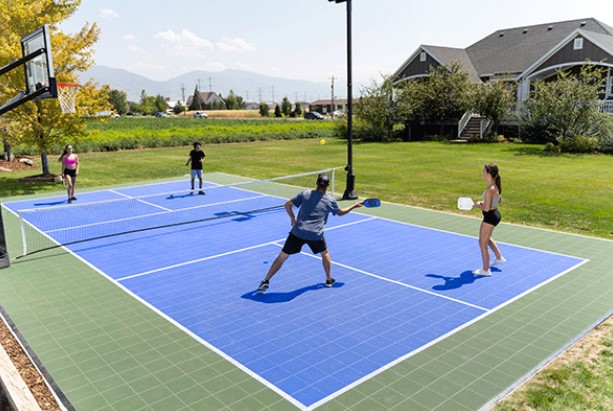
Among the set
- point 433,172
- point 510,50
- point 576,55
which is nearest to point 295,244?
point 433,172

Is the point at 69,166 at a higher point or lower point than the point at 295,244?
higher

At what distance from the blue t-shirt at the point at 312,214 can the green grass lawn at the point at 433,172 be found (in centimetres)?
800

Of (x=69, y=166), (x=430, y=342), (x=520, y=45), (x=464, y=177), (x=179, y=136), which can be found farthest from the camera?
(x=520, y=45)

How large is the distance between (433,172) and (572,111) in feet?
44.8

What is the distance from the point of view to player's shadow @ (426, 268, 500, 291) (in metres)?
9.21

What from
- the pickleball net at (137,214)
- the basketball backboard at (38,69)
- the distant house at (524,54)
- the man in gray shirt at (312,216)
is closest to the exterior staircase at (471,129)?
the distant house at (524,54)

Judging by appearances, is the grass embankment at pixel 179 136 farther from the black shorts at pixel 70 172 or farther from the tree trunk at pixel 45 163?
the black shorts at pixel 70 172

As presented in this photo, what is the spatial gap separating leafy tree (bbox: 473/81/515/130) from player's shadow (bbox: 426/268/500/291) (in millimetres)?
32001

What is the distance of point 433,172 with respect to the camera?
24.2 meters

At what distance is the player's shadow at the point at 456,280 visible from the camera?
9.21 meters

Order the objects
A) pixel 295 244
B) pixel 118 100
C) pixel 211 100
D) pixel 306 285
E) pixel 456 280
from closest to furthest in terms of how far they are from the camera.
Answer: pixel 295 244 → pixel 306 285 → pixel 456 280 → pixel 118 100 → pixel 211 100

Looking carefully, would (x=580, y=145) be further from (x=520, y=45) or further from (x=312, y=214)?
(x=312, y=214)

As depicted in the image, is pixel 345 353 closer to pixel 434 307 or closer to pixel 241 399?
pixel 241 399

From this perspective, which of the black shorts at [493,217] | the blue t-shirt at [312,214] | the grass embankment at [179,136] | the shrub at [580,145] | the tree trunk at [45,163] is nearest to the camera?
the blue t-shirt at [312,214]
